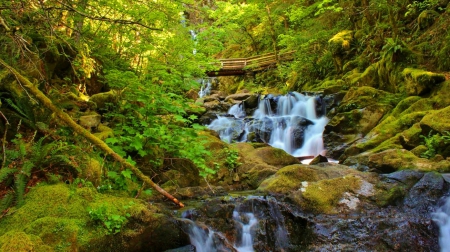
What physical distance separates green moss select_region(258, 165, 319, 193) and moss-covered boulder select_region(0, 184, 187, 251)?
232cm

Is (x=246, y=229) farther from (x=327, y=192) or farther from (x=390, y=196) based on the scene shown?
(x=390, y=196)

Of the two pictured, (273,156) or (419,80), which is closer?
(273,156)

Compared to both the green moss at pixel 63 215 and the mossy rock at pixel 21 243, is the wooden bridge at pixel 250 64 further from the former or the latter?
the mossy rock at pixel 21 243

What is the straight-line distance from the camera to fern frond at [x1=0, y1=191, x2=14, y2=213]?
3084mm

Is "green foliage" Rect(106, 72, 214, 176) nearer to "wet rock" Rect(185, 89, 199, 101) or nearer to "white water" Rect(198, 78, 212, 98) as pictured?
"wet rock" Rect(185, 89, 199, 101)

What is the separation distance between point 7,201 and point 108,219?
1044mm

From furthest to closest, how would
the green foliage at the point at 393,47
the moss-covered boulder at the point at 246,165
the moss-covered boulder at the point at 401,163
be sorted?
the green foliage at the point at 393,47 → the moss-covered boulder at the point at 246,165 → the moss-covered boulder at the point at 401,163

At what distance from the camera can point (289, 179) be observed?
5.59 meters

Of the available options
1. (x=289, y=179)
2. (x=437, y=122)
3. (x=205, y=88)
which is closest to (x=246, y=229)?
(x=289, y=179)

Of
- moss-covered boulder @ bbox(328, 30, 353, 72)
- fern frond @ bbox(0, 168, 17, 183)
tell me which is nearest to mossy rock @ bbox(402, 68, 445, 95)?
moss-covered boulder @ bbox(328, 30, 353, 72)

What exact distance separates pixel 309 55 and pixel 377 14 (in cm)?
375

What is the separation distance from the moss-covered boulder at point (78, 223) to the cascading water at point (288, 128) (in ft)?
25.0

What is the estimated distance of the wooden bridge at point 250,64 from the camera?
20.6 m

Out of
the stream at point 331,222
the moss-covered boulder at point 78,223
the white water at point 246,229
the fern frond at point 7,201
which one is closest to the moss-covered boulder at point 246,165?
the stream at point 331,222
